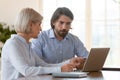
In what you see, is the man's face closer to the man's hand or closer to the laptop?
the man's hand

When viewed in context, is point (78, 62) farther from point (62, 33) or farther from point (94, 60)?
point (62, 33)

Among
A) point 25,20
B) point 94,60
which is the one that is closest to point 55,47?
point 94,60

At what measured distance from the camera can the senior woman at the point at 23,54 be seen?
2238 mm

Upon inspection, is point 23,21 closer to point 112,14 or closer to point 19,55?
point 19,55

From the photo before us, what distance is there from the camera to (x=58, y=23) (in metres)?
3.08

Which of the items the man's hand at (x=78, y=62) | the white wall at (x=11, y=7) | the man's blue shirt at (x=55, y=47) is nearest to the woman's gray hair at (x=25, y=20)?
the man's hand at (x=78, y=62)

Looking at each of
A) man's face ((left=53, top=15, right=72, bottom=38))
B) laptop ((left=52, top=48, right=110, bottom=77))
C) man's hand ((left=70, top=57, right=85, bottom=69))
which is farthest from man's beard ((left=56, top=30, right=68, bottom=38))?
laptop ((left=52, top=48, right=110, bottom=77))

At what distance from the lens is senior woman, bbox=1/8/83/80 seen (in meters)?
2.24

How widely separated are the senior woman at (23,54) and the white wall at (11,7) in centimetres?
305

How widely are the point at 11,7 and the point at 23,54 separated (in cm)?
327

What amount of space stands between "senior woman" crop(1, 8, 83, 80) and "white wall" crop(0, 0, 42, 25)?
10.0ft

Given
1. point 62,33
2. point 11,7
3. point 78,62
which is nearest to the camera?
point 78,62

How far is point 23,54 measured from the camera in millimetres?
2311

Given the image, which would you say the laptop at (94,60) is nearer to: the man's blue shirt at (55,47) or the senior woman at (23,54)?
the senior woman at (23,54)
